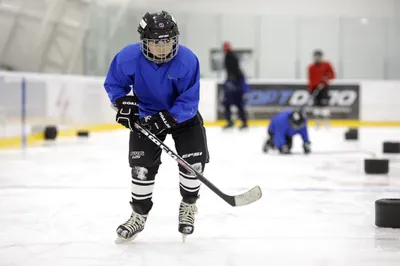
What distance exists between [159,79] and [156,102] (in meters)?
0.12

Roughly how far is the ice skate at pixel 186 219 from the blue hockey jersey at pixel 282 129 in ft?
12.9

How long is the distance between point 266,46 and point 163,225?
10749mm

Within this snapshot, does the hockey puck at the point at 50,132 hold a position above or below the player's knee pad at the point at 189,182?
below

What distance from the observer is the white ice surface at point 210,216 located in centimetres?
252

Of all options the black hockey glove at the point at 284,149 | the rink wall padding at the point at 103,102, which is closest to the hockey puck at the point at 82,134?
the rink wall padding at the point at 103,102

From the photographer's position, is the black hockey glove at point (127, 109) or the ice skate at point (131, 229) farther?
the ice skate at point (131, 229)

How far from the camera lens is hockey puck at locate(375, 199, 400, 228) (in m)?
3.02

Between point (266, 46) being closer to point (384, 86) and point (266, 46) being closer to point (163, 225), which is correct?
point (384, 86)

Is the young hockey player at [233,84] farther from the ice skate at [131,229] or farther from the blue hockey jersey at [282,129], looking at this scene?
the ice skate at [131,229]

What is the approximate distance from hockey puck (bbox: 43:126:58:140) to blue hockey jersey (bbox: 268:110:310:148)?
3082mm

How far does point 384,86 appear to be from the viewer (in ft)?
43.3

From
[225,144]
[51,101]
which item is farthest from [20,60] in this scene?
[225,144]

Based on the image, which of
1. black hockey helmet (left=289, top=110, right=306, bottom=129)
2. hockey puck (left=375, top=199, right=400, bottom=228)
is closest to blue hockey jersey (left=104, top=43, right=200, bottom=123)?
hockey puck (left=375, top=199, right=400, bottom=228)

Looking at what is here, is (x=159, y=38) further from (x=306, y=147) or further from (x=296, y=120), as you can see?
(x=306, y=147)
